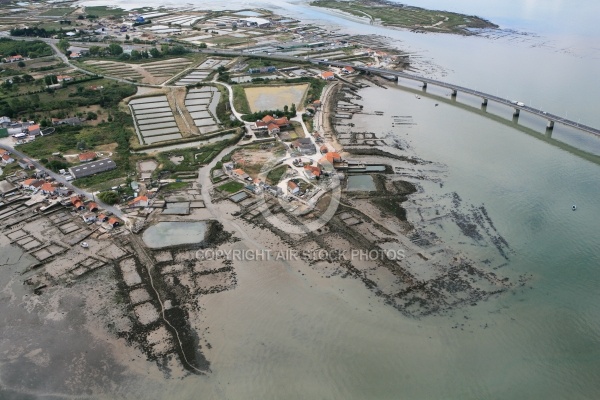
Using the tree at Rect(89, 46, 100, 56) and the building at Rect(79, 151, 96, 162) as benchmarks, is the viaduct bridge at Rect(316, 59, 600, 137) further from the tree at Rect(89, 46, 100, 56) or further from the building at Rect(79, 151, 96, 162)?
the building at Rect(79, 151, 96, 162)

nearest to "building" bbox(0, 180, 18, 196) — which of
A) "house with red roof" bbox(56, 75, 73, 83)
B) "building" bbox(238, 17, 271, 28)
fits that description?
"house with red roof" bbox(56, 75, 73, 83)

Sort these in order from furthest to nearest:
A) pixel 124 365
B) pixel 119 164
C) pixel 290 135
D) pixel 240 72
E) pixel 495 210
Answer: pixel 240 72, pixel 290 135, pixel 119 164, pixel 495 210, pixel 124 365

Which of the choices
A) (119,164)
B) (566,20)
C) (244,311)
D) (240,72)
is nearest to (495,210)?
(244,311)

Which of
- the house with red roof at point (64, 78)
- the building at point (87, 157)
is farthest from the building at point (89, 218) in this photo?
the house with red roof at point (64, 78)

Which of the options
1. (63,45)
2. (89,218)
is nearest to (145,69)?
(63,45)

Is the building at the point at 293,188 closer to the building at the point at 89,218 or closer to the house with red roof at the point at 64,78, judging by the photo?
the building at the point at 89,218

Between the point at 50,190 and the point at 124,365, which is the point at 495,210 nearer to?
the point at 124,365
